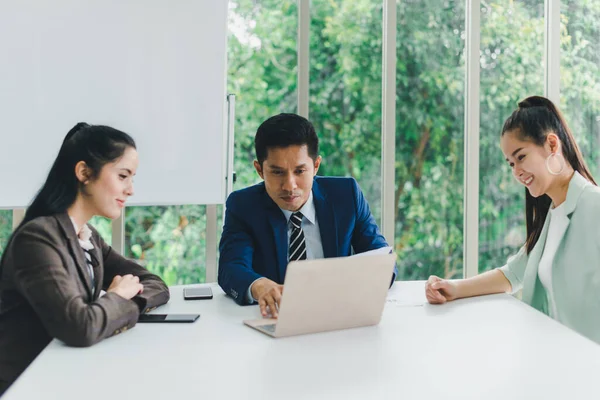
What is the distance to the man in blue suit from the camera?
2.04 meters

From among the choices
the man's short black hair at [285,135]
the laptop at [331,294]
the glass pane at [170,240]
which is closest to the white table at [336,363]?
the laptop at [331,294]

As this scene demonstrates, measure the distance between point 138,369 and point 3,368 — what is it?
0.52m

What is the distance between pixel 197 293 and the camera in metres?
1.98

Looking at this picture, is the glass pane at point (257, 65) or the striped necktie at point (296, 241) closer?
the striped necktie at point (296, 241)

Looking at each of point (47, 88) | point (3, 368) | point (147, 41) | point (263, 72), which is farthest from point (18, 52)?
point (3, 368)

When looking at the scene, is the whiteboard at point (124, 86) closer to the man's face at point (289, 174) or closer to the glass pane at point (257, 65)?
the glass pane at point (257, 65)

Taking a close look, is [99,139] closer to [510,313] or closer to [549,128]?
[510,313]

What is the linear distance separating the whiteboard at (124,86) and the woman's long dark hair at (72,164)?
4.01 feet

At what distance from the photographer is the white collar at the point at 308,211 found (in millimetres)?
2176

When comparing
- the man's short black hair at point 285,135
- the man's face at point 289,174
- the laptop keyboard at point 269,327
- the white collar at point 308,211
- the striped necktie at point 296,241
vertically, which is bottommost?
the laptop keyboard at point 269,327

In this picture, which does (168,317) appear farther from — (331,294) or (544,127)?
(544,127)

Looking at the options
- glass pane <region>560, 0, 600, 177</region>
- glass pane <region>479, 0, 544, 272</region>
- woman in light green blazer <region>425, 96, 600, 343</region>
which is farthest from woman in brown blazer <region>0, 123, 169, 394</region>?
glass pane <region>560, 0, 600, 177</region>

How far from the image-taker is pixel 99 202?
168 cm

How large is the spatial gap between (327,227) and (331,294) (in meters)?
0.76
